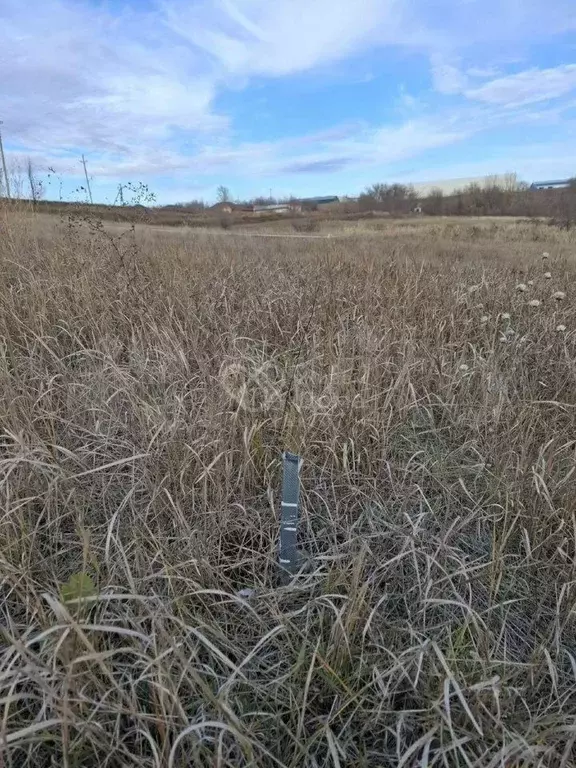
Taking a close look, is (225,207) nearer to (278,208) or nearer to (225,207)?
(225,207)

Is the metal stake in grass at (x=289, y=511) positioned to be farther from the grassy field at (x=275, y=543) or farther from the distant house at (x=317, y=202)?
the distant house at (x=317, y=202)

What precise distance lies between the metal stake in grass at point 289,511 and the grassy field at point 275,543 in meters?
0.08

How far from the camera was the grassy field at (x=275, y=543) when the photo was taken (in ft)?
3.09

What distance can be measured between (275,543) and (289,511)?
29cm

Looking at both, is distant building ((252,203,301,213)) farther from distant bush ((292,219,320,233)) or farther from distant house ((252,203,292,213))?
distant bush ((292,219,320,233))

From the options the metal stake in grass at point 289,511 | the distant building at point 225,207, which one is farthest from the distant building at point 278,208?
the metal stake in grass at point 289,511

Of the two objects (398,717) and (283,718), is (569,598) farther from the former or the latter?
(283,718)

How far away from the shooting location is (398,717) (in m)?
1.00

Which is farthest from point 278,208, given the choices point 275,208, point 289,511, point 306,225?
point 289,511

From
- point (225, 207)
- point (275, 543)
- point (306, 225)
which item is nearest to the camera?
point (275, 543)

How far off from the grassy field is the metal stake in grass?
8 centimetres

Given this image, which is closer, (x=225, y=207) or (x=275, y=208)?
(x=225, y=207)

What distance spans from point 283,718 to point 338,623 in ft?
0.78

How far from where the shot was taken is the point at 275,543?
147 centimetres
